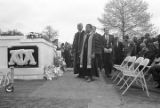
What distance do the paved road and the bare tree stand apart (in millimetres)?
35348

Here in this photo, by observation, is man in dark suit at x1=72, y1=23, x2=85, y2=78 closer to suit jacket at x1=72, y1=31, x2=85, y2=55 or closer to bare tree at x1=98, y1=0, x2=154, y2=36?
suit jacket at x1=72, y1=31, x2=85, y2=55

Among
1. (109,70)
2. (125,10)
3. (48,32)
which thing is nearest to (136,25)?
(125,10)

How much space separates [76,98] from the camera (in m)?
7.61

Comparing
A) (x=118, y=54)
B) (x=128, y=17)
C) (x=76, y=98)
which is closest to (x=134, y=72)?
(x=76, y=98)

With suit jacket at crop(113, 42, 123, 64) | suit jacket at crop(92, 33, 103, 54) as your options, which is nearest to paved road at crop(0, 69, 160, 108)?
suit jacket at crop(92, 33, 103, 54)

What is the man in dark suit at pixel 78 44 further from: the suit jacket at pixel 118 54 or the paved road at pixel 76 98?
the suit jacket at pixel 118 54

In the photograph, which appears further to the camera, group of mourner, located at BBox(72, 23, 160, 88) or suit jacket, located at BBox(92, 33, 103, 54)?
suit jacket, located at BBox(92, 33, 103, 54)

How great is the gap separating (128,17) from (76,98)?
3825cm

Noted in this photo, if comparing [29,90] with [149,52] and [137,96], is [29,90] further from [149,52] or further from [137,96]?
[149,52]

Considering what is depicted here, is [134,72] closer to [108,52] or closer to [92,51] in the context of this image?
[92,51]

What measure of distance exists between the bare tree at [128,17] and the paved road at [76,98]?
116 ft

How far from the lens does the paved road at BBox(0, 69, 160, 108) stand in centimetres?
687

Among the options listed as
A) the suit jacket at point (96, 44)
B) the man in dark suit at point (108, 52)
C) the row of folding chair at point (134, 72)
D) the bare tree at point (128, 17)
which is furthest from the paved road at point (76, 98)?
the bare tree at point (128, 17)

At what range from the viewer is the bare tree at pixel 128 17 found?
4438 centimetres
